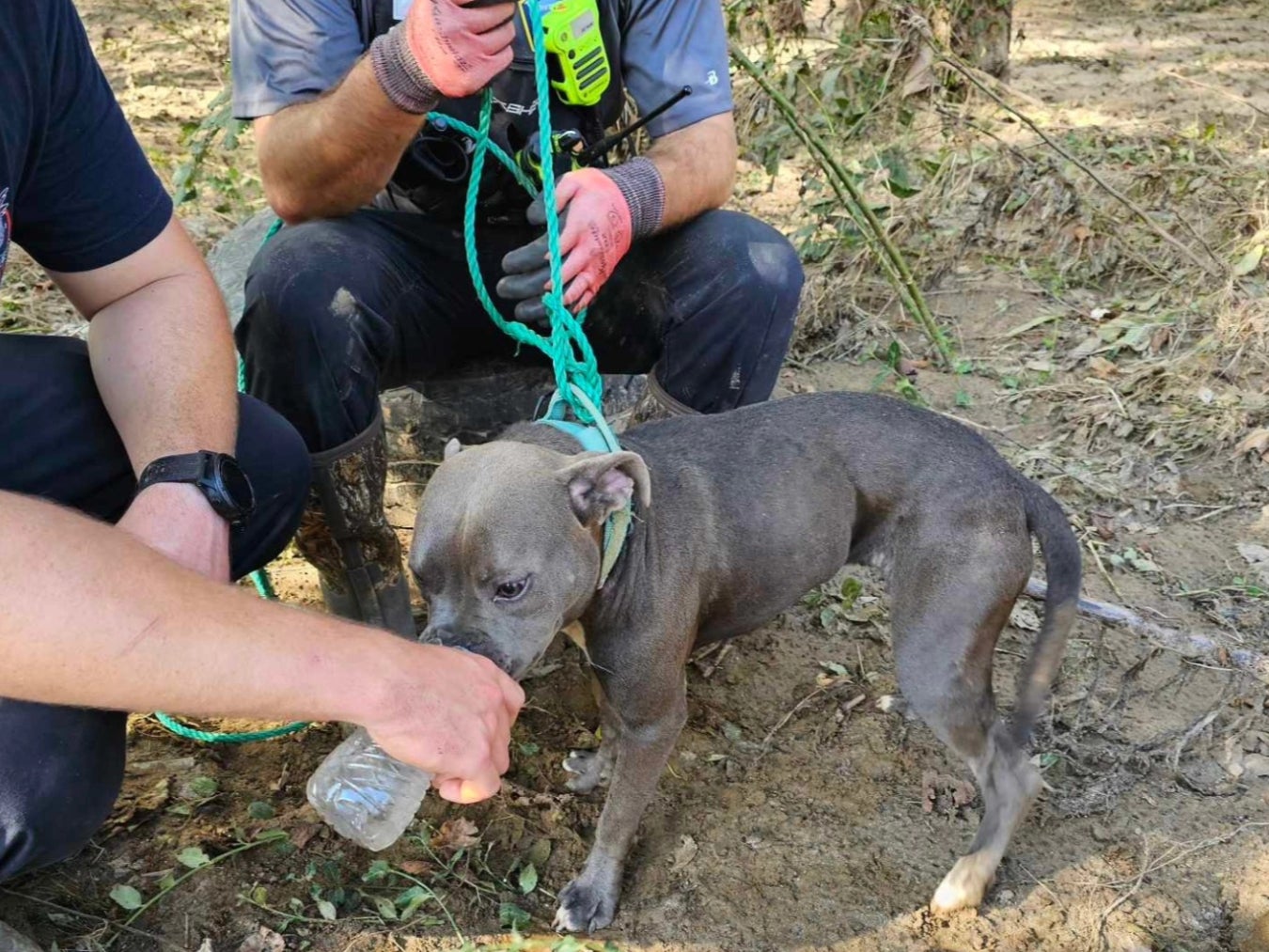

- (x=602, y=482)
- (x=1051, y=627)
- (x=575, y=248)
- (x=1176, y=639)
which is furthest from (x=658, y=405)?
(x=1176, y=639)

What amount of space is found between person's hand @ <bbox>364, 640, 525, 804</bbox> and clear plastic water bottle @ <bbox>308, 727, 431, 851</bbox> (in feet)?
1.76

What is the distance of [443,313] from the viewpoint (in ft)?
11.9

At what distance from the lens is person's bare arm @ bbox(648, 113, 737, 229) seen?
11.7 feet

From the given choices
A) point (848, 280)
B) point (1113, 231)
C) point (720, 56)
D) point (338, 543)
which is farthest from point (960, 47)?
point (338, 543)

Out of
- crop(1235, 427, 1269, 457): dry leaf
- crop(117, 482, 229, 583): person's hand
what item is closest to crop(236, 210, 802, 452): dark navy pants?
crop(117, 482, 229, 583): person's hand

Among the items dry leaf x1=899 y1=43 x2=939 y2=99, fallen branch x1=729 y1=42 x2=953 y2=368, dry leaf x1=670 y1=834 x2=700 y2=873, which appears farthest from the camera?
dry leaf x1=899 y1=43 x2=939 y2=99

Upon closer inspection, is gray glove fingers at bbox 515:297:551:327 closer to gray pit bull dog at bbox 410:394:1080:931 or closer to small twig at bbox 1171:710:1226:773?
gray pit bull dog at bbox 410:394:1080:931

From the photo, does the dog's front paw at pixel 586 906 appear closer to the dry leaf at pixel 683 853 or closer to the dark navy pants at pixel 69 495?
the dry leaf at pixel 683 853

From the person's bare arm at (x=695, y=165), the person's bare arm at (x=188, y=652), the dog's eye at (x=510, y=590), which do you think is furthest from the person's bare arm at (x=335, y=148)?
the person's bare arm at (x=188, y=652)

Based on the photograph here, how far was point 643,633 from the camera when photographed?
299 cm

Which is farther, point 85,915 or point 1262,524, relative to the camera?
point 1262,524

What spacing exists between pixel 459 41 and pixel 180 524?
135 cm

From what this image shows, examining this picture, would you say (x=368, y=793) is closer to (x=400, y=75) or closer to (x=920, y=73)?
(x=400, y=75)

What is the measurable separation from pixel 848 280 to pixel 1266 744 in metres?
3.24
